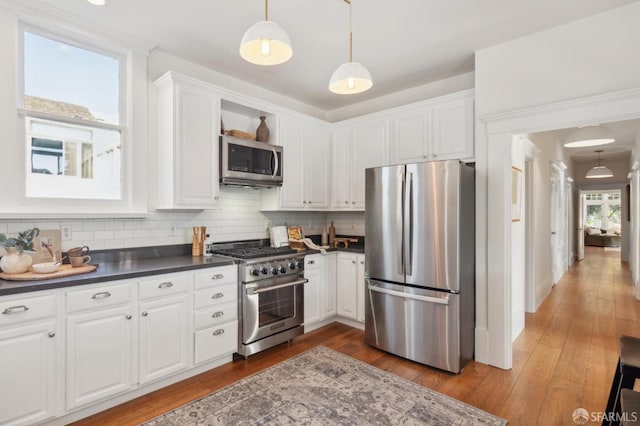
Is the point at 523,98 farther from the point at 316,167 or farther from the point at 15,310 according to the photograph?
the point at 15,310

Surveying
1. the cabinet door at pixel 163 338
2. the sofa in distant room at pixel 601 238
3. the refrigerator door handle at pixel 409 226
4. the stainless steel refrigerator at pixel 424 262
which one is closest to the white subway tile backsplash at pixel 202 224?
the cabinet door at pixel 163 338

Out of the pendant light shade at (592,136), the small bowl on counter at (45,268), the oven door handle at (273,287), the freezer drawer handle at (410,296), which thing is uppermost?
the pendant light shade at (592,136)

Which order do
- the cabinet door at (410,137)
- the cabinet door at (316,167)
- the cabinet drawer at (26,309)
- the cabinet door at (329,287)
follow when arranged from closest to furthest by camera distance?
the cabinet drawer at (26,309), the cabinet door at (410,137), the cabinet door at (329,287), the cabinet door at (316,167)

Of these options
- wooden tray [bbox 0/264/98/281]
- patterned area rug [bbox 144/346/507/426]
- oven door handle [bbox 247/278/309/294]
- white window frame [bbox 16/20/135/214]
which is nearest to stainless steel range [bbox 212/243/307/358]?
oven door handle [bbox 247/278/309/294]

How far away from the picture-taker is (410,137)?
362 centimetres

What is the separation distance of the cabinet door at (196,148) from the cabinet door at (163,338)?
2.93 feet

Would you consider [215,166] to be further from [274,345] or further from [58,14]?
[274,345]

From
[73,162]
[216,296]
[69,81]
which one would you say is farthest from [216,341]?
[69,81]

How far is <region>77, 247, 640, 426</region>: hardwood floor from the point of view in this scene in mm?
2307

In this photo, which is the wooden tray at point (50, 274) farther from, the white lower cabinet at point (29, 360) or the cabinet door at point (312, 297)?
the cabinet door at point (312, 297)

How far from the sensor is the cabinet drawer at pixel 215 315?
107 inches

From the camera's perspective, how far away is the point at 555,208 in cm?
580

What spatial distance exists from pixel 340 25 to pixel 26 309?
286cm

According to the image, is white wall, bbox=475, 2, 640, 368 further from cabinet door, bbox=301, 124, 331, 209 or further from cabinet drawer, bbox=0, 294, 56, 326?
cabinet drawer, bbox=0, 294, 56, 326
